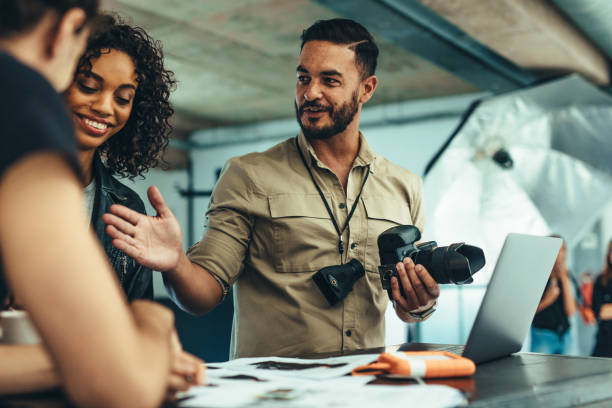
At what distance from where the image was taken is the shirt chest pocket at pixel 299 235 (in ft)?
5.24

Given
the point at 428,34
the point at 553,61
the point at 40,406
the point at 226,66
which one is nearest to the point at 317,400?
the point at 40,406

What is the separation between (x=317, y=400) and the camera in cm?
77

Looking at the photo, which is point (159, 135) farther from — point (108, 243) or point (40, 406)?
point (40, 406)

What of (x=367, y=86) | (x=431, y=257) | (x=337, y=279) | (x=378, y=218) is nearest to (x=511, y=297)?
(x=431, y=257)

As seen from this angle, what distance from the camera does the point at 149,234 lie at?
3.91 ft

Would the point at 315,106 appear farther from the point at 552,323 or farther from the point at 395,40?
the point at 552,323

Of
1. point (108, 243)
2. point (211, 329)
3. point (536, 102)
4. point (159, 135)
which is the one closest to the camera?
point (108, 243)

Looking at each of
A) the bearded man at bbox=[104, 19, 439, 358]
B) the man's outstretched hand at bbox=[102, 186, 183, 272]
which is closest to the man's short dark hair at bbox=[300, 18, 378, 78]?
the bearded man at bbox=[104, 19, 439, 358]

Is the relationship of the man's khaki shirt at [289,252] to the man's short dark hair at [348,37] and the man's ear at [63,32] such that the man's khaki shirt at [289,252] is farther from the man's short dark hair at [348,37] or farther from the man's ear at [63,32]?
the man's ear at [63,32]

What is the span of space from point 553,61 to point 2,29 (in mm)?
4503

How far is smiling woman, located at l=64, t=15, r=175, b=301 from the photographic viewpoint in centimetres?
141

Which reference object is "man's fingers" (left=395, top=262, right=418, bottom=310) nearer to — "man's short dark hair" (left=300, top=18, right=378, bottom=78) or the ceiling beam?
"man's short dark hair" (left=300, top=18, right=378, bottom=78)

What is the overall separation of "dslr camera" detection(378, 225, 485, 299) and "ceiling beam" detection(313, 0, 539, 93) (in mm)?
2310

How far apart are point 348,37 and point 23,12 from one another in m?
1.25
